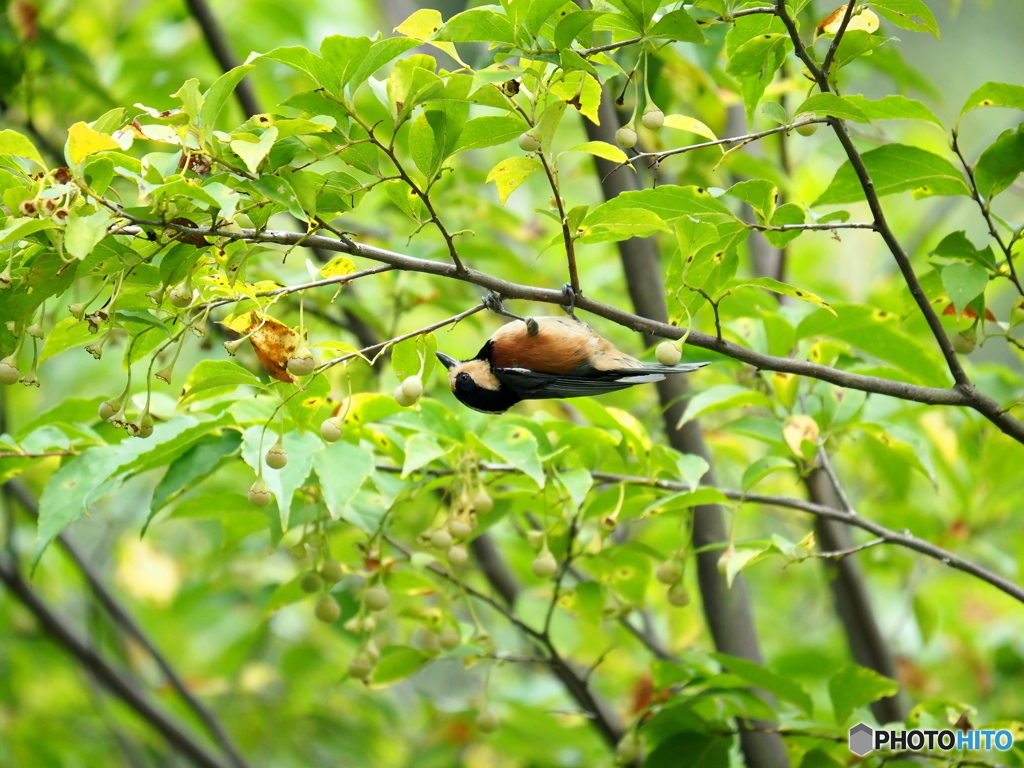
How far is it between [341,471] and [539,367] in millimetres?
587

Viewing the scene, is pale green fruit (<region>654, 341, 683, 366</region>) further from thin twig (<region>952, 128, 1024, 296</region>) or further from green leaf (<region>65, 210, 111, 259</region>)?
green leaf (<region>65, 210, 111, 259</region>)

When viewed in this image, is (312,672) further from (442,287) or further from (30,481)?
(442,287)

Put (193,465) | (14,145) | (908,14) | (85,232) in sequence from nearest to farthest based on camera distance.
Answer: (85,232) → (14,145) → (908,14) → (193,465)

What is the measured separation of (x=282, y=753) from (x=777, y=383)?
3451mm

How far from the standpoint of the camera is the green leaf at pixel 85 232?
103cm

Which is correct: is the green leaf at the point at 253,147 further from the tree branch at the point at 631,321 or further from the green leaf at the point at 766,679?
the green leaf at the point at 766,679

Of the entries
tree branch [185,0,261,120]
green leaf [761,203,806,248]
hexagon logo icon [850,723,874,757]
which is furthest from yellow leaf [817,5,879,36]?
tree branch [185,0,261,120]

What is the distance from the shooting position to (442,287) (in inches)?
121

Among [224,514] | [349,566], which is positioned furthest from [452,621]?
[224,514]

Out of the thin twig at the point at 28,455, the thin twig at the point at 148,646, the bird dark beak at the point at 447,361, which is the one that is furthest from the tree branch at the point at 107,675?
the bird dark beak at the point at 447,361

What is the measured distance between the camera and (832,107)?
126 centimetres

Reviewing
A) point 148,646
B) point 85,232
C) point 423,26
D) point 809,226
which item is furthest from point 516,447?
point 148,646

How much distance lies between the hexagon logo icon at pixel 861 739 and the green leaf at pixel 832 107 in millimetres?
1214

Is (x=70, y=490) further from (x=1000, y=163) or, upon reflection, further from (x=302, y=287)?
(x=1000, y=163)
